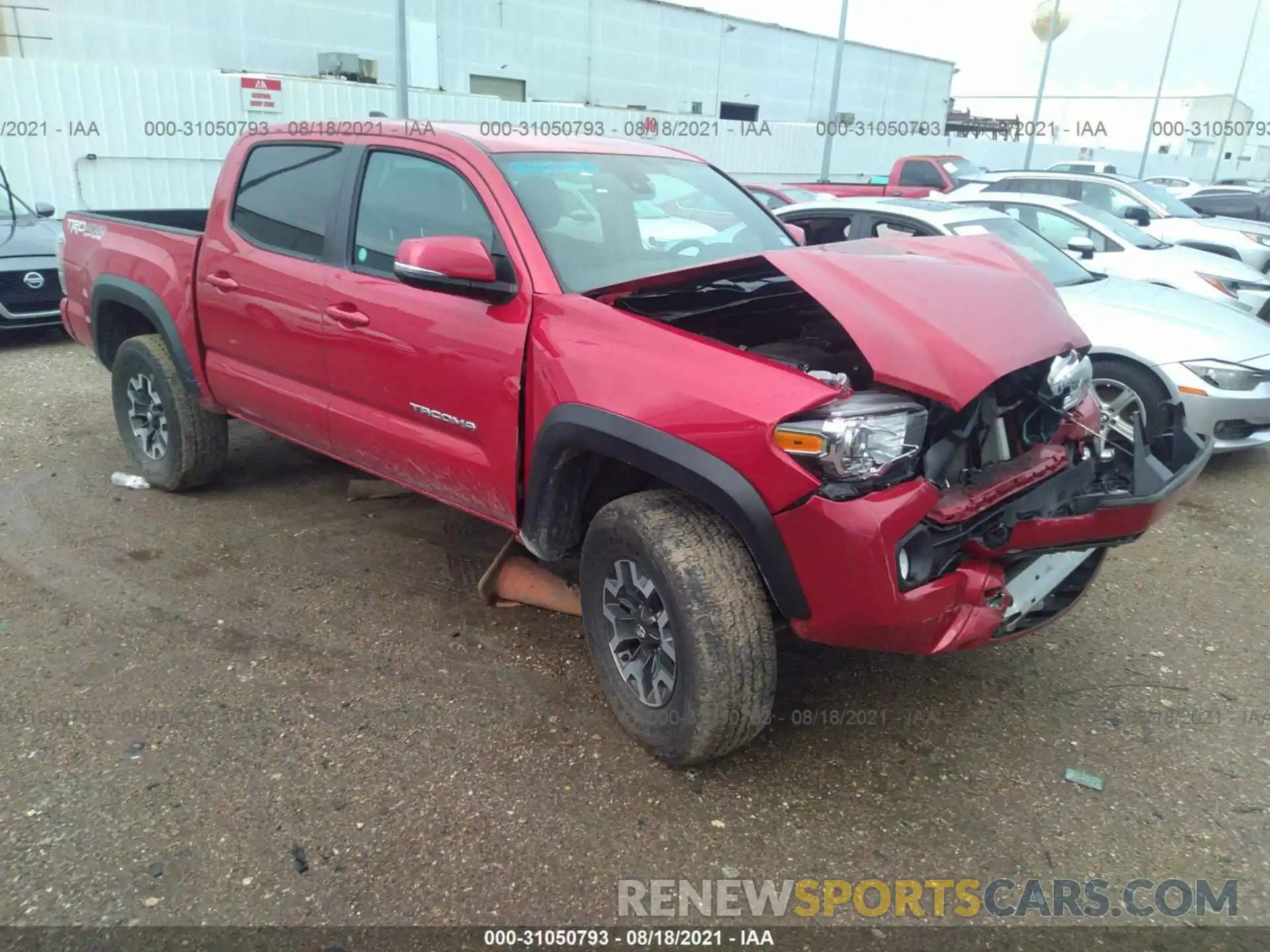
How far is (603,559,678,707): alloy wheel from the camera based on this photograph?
277cm

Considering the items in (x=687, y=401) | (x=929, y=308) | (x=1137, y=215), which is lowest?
(x=687, y=401)

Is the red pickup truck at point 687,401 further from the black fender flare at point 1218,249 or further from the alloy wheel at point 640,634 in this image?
the black fender flare at point 1218,249

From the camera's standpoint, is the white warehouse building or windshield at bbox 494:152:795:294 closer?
windshield at bbox 494:152:795:294

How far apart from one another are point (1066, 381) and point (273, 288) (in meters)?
3.17

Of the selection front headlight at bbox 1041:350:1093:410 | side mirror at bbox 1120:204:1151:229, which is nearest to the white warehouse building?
side mirror at bbox 1120:204:1151:229

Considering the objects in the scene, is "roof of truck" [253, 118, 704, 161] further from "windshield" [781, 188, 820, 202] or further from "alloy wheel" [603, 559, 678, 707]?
"windshield" [781, 188, 820, 202]

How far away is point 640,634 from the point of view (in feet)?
9.45

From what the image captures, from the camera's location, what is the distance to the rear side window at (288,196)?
3896mm

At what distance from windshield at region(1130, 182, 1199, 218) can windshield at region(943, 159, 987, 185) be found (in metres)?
2.46

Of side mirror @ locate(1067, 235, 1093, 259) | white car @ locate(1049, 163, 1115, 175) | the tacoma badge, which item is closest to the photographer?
the tacoma badge

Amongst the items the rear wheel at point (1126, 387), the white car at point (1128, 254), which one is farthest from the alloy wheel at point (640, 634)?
the white car at point (1128, 254)

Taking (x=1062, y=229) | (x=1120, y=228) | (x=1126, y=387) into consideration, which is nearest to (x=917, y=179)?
(x=1120, y=228)

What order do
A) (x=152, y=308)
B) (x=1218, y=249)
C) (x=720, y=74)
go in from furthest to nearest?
1. (x=720, y=74)
2. (x=1218, y=249)
3. (x=152, y=308)

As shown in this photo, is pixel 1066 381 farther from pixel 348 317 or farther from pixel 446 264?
pixel 348 317
